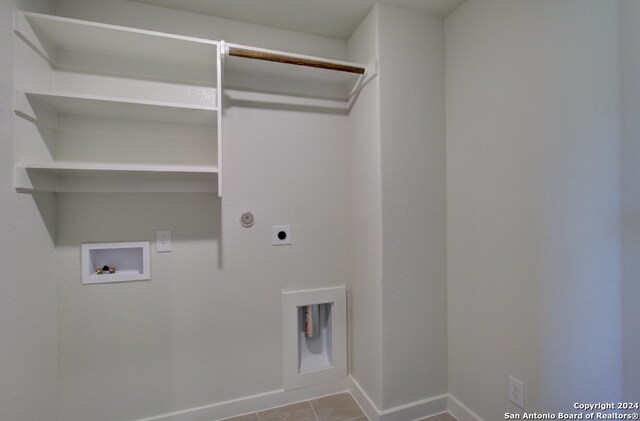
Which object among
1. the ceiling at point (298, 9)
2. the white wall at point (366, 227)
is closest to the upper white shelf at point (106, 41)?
the ceiling at point (298, 9)

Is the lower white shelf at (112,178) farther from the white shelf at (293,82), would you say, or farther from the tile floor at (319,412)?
the tile floor at (319,412)

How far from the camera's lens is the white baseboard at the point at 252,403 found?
1639 mm

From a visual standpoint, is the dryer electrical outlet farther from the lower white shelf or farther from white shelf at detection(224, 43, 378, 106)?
white shelf at detection(224, 43, 378, 106)

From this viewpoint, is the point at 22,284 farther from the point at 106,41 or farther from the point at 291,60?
the point at 291,60

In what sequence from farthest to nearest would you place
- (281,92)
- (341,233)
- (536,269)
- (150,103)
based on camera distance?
1. (341,233)
2. (281,92)
3. (150,103)
4. (536,269)

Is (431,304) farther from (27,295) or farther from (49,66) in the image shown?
(49,66)

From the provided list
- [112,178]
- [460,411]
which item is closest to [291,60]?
[112,178]

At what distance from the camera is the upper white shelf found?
1234 mm

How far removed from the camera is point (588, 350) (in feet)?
3.52

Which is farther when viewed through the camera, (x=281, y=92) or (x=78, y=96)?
(x=281, y=92)

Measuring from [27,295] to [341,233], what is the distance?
5.22 feet

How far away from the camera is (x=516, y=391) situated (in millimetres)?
1324

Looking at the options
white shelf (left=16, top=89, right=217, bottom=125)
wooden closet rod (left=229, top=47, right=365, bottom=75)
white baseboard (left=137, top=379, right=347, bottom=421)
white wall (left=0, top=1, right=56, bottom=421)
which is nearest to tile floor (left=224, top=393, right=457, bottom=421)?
white baseboard (left=137, top=379, right=347, bottom=421)

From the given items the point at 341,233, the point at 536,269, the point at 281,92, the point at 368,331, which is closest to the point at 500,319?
the point at 536,269
